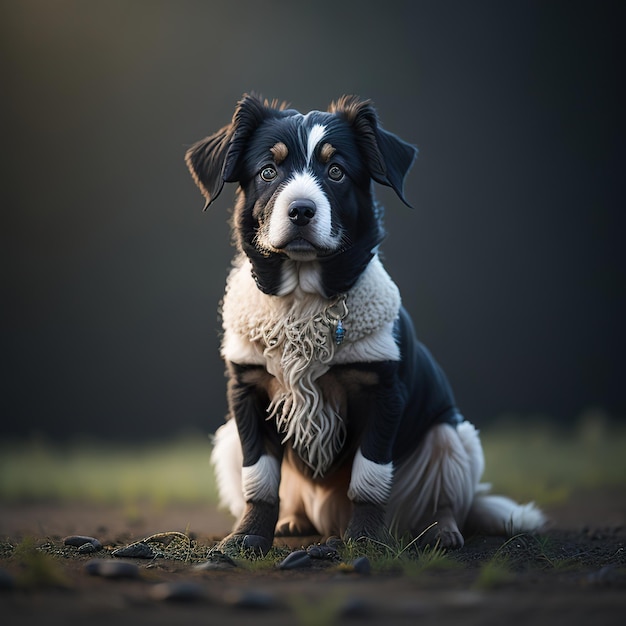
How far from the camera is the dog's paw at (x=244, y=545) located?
317 centimetres

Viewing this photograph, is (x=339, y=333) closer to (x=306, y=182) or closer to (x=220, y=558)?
(x=306, y=182)

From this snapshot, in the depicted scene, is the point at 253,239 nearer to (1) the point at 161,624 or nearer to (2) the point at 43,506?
(1) the point at 161,624

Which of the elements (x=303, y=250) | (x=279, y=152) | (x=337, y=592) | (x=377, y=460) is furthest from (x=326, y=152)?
(x=337, y=592)

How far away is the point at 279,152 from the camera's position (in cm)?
321

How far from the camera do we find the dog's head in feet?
10.2

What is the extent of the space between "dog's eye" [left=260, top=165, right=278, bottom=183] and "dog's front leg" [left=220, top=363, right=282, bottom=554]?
2.57 ft

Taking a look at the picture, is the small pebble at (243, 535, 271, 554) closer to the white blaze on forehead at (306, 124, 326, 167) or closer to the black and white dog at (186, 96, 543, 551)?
the black and white dog at (186, 96, 543, 551)

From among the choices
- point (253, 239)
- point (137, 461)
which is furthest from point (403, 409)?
point (137, 461)

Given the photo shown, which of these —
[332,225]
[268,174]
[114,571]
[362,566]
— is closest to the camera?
[114,571]

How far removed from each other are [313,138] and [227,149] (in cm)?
38

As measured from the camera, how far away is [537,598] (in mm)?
2242

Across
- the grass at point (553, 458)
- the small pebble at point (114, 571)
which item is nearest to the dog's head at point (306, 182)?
the small pebble at point (114, 571)

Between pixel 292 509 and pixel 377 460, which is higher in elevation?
pixel 377 460

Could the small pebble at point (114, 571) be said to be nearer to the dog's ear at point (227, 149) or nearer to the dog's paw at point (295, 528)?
the dog's paw at point (295, 528)
